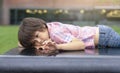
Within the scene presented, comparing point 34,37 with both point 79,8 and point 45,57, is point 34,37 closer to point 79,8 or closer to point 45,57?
point 45,57

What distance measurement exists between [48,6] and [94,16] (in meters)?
3.07

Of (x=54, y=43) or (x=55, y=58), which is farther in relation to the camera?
(x=54, y=43)

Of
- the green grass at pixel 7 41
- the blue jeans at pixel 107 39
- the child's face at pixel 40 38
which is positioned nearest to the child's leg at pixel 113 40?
the blue jeans at pixel 107 39

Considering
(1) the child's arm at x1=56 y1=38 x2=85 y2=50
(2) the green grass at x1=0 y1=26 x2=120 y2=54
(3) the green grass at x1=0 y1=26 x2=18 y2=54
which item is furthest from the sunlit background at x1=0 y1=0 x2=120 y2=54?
(1) the child's arm at x1=56 y1=38 x2=85 y2=50

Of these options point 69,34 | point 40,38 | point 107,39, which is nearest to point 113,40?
point 107,39

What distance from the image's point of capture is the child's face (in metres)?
2.78

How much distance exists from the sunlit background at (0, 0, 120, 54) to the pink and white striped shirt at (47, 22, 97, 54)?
75.8 feet

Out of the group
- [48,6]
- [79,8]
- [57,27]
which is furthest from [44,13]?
[57,27]

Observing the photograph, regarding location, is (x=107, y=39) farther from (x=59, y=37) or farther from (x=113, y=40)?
(x=59, y=37)

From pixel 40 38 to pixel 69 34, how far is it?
264 mm

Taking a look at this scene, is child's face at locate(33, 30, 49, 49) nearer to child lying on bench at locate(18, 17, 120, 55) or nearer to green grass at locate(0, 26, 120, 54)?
child lying on bench at locate(18, 17, 120, 55)

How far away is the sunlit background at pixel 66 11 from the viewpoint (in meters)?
26.8

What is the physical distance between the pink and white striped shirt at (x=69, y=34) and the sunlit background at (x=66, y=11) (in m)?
23.1

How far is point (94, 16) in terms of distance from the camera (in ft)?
88.7
